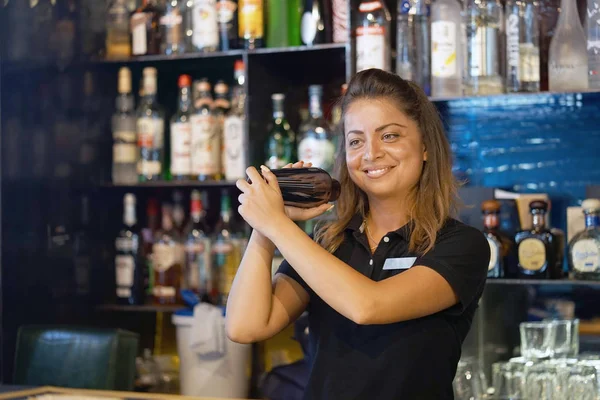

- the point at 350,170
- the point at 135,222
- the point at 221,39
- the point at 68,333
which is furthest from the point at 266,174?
the point at 135,222

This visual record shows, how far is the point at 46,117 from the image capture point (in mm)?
2621

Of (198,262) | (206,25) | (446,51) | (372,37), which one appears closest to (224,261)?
(198,262)

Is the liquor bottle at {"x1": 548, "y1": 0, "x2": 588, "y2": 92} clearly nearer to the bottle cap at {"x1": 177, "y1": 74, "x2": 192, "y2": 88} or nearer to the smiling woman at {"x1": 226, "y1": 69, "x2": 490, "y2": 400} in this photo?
the smiling woman at {"x1": 226, "y1": 69, "x2": 490, "y2": 400}

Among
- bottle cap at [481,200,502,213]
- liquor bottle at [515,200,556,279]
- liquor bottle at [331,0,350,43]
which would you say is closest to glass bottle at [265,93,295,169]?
liquor bottle at [331,0,350,43]

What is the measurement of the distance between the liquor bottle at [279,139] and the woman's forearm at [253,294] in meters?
1.14

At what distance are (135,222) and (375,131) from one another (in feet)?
5.21

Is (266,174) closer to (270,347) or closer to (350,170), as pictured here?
(350,170)

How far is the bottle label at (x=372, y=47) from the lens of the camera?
7.91ft

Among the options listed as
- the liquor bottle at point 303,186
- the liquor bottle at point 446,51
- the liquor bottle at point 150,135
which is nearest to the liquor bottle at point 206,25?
the liquor bottle at point 150,135

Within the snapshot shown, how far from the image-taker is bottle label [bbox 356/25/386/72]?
2410 millimetres

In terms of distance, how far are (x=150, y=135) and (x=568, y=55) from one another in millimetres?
1258

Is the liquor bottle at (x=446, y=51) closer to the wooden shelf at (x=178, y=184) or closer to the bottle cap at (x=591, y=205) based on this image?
the bottle cap at (x=591, y=205)

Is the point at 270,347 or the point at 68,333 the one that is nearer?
the point at 68,333

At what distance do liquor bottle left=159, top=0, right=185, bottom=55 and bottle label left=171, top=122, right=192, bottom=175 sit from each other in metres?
0.23
